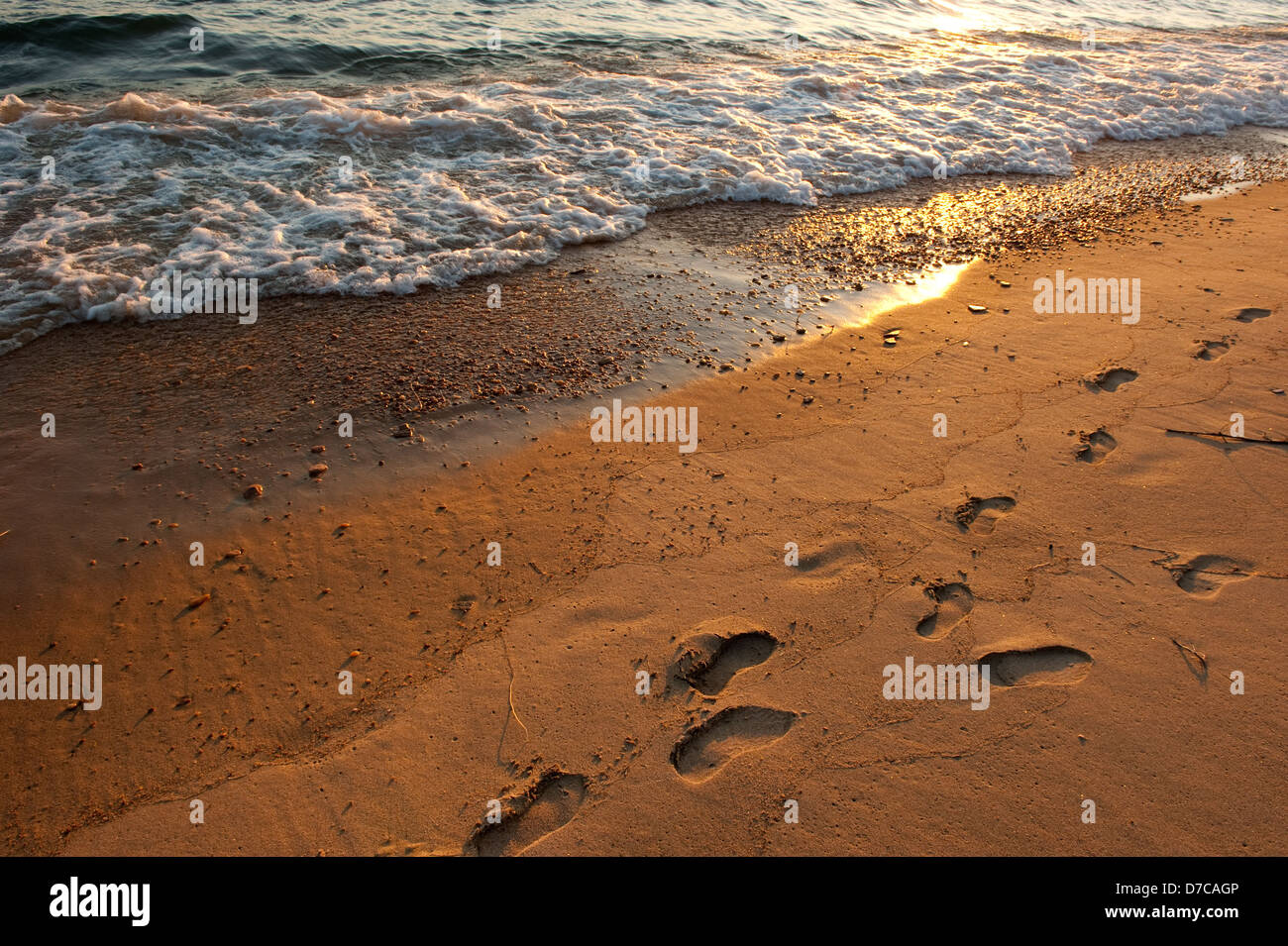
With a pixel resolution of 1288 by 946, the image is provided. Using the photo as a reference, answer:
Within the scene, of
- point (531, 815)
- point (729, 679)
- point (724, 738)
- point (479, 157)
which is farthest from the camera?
point (479, 157)

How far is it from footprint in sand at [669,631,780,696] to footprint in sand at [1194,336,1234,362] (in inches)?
154

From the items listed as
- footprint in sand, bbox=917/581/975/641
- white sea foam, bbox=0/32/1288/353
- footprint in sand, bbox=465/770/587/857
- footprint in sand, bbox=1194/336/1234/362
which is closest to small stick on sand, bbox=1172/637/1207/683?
footprint in sand, bbox=917/581/975/641

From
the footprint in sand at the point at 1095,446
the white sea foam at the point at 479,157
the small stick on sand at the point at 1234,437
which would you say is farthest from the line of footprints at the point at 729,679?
the white sea foam at the point at 479,157

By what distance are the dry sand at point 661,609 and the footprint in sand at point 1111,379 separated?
0.14 ft

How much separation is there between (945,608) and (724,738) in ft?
3.87

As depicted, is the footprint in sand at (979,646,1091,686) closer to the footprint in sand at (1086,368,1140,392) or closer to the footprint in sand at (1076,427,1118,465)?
the footprint in sand at (1076,427,1118,465)

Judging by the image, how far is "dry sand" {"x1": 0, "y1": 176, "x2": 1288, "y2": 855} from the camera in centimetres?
254

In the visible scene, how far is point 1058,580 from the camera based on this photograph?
337 cm

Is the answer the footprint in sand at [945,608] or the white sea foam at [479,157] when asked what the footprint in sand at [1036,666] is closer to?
the footprint in sand at [945,608]

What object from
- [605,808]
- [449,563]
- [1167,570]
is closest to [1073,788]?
[1167,570]

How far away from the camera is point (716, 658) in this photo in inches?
120

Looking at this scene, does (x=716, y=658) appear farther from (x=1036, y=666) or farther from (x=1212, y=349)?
(x=1212, y=349)

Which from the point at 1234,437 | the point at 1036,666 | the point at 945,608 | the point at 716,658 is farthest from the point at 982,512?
the point at 1234,437
